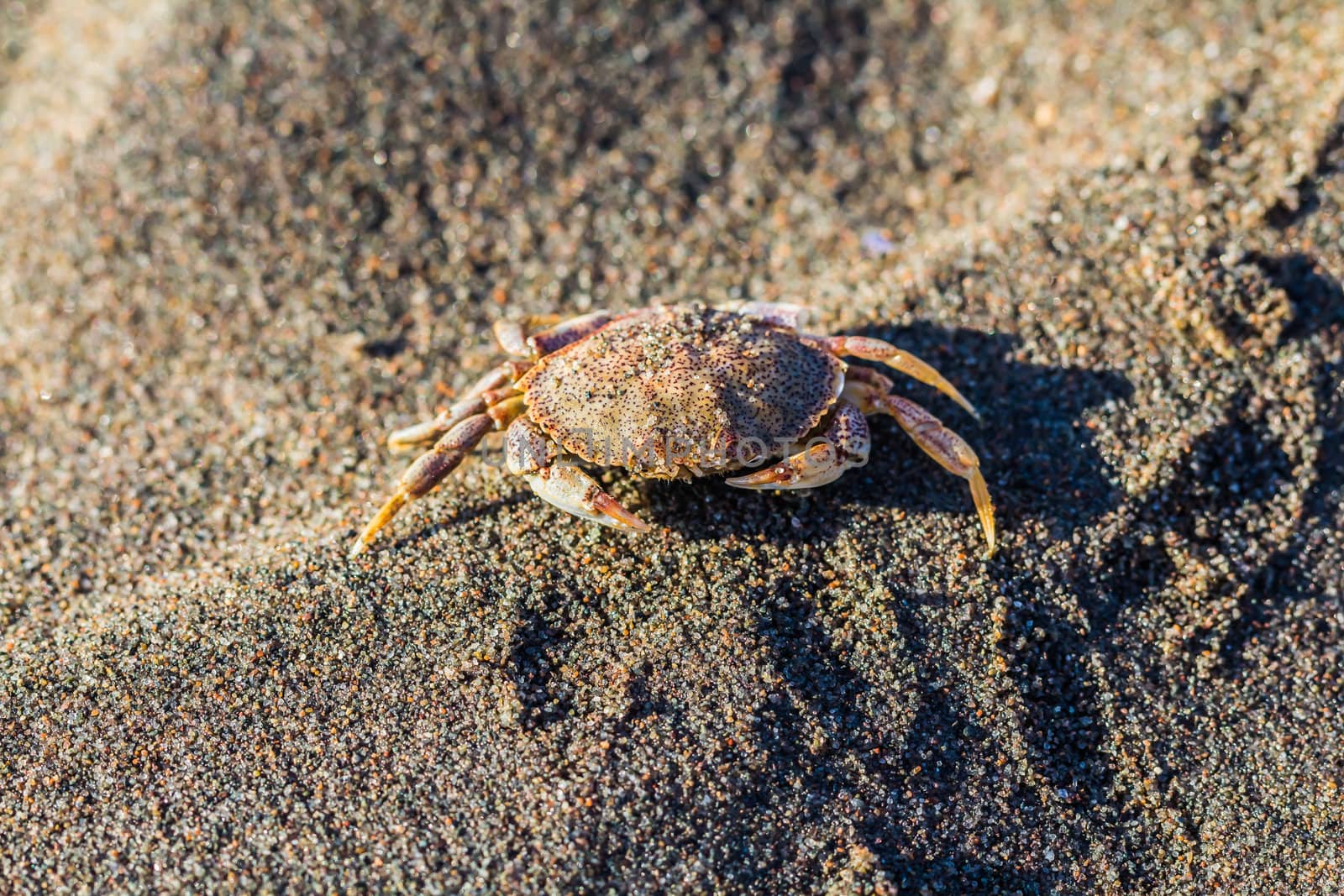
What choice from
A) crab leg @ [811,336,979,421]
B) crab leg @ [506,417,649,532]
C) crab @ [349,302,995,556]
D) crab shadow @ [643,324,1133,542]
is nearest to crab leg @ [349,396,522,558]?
crab @ [349,302,995,556]

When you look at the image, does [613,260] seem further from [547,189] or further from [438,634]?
[438,634]

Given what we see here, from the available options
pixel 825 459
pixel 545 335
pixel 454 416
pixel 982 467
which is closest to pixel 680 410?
pixel 825 459

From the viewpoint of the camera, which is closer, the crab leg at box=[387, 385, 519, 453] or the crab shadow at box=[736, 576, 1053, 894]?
the crab shadow at box=[736, 576, 1053, 894]

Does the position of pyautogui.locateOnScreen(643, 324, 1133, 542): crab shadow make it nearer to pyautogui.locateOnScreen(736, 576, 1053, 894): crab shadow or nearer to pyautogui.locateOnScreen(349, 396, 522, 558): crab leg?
pyautogui.locateOnScreen(736, 576, 1053, 894): crab shadow

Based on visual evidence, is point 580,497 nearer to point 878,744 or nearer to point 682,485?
point 682,485

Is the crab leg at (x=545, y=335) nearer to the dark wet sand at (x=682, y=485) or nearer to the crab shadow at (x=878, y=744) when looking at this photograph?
the dark wet sand at (x=682, y=485)

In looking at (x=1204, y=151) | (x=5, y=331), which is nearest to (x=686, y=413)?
(x=1204, y=151)
